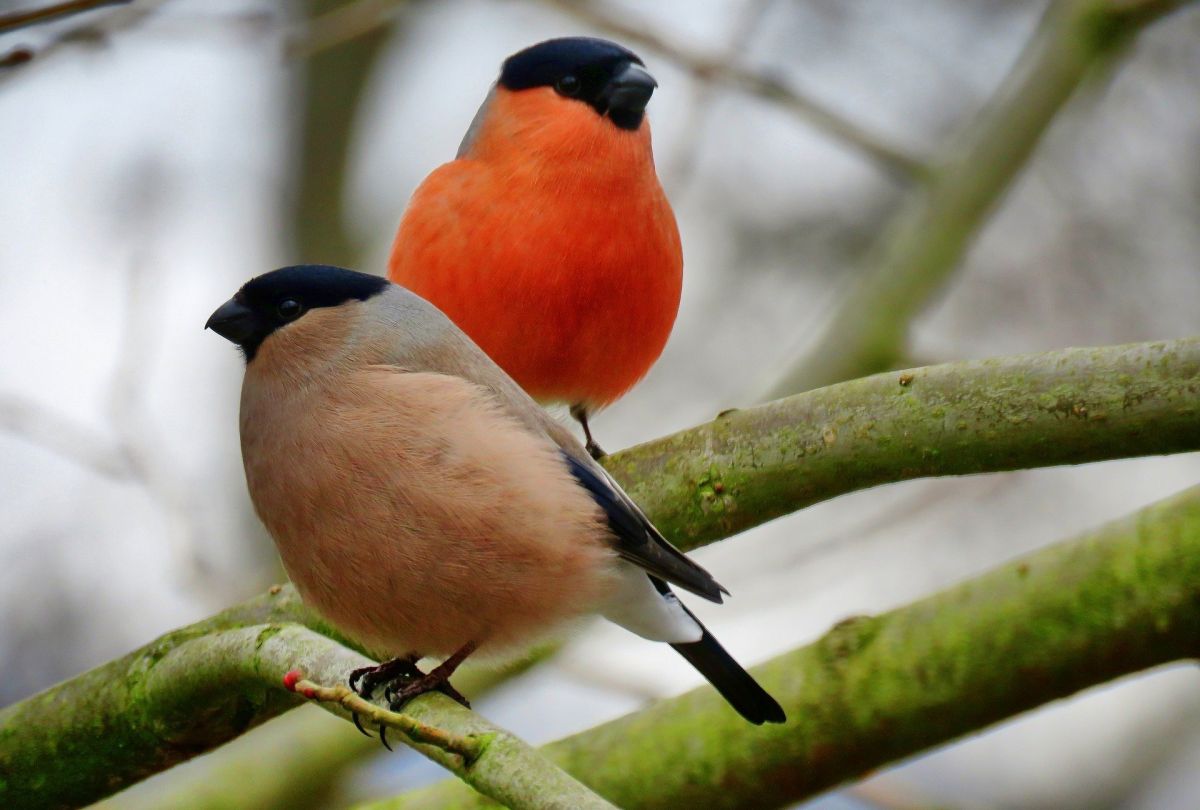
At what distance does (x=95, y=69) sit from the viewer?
11.0 feet

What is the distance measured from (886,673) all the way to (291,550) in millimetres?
1346

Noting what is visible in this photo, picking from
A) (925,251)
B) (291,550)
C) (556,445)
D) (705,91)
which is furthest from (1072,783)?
(291,550)

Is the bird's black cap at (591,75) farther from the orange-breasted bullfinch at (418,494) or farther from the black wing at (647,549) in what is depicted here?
the black wing at (647,549)

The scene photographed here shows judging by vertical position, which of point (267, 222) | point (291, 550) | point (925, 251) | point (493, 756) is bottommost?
point (267, 222)

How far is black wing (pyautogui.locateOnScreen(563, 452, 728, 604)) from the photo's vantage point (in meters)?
2.80

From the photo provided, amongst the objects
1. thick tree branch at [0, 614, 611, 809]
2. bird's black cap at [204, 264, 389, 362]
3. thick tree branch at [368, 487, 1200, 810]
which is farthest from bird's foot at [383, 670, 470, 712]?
bird's black cap at [204, 264, 389, 362]

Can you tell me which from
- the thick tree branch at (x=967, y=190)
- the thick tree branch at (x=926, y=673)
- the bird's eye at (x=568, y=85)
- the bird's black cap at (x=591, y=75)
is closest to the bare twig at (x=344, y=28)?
the bird's black cap at (x=591, y=75)

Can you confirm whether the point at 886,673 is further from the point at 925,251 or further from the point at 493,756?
the point at 925,251

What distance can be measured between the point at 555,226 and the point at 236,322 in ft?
3.30

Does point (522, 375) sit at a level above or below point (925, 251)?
below

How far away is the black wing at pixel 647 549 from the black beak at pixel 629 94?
134cm

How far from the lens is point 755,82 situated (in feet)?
15.6

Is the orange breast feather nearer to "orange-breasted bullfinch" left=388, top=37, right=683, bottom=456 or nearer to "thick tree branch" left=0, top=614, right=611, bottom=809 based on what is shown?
"orange-breasted bullfinch" left=388, top=37, right=683, bottom=456

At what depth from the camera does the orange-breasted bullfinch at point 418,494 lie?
8.76ft
